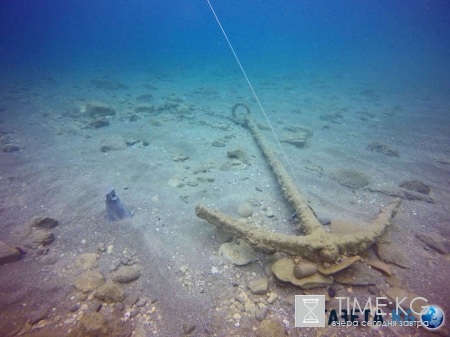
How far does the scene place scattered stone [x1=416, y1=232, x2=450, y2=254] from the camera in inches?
145

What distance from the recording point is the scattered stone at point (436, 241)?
3676mm

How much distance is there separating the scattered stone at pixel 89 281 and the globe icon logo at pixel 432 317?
167 inches

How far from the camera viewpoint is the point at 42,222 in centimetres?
386

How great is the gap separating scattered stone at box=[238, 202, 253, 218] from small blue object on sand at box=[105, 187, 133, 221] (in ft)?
7.35

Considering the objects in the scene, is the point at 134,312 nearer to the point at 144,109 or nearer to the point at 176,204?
the point at 176,204

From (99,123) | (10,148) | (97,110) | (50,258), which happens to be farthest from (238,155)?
(97,110)

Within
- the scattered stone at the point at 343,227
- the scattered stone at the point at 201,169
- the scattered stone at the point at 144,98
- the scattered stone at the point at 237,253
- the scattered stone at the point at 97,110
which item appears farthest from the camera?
the scattered stone at the point at 144,98

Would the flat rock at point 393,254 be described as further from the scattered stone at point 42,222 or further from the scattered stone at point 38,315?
the scattered stone at point 42,222

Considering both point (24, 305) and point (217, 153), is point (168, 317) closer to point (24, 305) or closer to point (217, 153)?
point (24, 305)

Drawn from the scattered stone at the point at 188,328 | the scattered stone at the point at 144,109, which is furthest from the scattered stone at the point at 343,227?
the scattered stone at the point at 144,109

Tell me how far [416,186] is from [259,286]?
5.33 m

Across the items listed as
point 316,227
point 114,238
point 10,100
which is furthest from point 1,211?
point 10,100

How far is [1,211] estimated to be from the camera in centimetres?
425

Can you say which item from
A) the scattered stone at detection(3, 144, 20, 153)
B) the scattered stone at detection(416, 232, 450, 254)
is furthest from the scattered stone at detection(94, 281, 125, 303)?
the scattered stone at detection(3, 144, 20, 153)
